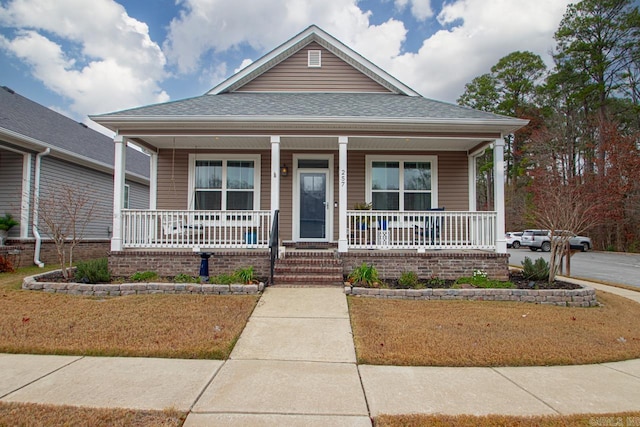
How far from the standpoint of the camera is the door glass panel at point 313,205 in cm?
951

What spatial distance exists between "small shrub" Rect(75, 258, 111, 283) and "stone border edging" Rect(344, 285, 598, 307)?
469 centimetres

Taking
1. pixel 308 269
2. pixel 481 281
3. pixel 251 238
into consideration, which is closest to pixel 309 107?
pixel 251 238

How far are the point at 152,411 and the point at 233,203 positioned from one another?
7.32 meters

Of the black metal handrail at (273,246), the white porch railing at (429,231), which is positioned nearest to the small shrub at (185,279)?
the black metal handrail at (273,246)

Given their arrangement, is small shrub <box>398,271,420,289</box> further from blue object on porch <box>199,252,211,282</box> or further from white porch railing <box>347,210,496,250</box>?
blue object on porch <box>199,252,211,282</box>

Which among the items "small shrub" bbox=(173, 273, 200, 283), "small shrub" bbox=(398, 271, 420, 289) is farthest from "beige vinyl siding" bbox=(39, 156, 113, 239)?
"small shrub" bbox=(398, 271, 420, 289)

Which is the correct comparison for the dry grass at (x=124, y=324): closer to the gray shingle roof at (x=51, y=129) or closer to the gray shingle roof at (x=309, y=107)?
the gray shingle roof at (x=309, y=107)

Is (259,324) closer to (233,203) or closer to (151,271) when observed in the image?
(151,271)

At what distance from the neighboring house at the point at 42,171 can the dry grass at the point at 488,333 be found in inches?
344

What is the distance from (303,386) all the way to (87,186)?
1024cm

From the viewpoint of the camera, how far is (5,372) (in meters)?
3.18

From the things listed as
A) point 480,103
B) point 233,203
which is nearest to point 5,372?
point 233,203

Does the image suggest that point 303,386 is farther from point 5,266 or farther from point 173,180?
point 5,266

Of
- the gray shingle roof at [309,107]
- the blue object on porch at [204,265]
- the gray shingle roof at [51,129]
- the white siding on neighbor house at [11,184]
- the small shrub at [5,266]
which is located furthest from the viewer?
the gray shingle roof at [51,129]
